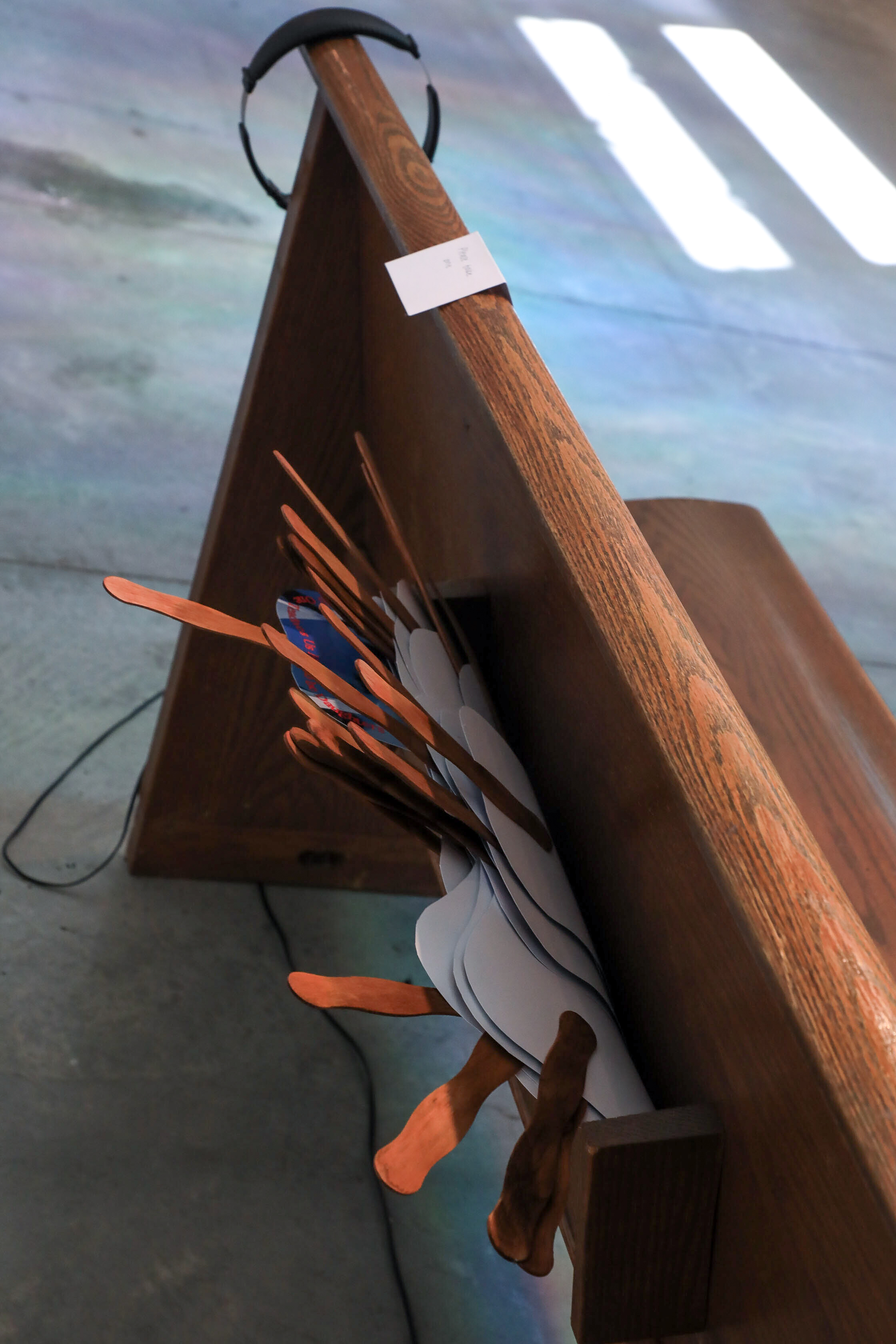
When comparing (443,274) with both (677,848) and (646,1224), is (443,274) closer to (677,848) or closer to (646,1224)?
(677,848)

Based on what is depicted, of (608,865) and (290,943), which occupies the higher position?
(608,865)

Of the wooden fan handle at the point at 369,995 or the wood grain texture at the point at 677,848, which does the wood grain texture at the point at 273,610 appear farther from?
the wooden fan handle at the point at 369,995

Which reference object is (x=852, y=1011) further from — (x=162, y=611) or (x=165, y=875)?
(x=165, y=875)

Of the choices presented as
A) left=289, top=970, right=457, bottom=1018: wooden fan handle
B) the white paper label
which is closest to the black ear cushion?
the white paper label

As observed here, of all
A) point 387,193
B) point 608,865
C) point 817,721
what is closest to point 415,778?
point 608,865

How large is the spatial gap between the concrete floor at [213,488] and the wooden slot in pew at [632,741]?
26 cm

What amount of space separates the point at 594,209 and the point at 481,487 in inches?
135

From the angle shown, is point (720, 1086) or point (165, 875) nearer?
point (720, 1086)

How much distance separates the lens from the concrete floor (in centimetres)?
133

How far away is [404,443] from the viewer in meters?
1.20

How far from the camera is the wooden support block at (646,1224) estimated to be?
0.55 m

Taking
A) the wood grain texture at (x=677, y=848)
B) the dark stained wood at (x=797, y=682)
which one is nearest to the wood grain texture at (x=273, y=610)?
the wood grain texture at (x=677, y=848)

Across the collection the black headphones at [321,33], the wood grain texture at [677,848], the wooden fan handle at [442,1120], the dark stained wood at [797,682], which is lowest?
the dark stained wood at [797,682]

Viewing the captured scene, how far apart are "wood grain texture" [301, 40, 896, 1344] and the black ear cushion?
255 millimetres
